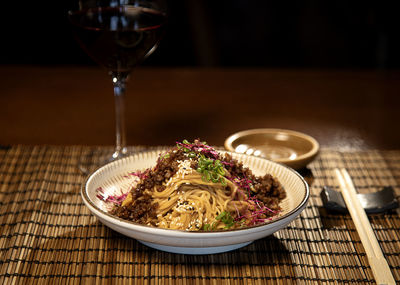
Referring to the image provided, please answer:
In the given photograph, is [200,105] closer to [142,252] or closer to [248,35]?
[142,252]

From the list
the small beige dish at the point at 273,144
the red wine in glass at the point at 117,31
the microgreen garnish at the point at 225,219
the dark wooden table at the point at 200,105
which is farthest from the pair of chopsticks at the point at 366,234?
the red wine in glass at the point at 117,31

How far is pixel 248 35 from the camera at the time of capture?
490cm

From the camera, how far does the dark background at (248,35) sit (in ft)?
14.4

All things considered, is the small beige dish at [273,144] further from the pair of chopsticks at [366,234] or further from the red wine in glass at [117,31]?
the red wine in glass at [117,31]

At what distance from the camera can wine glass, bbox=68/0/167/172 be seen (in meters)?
1.51

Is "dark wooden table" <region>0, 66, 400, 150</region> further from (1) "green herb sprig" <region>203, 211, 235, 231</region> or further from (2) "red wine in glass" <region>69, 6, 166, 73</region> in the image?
(1) "green herb sprig" <region>203, 211, 235, 231</region>

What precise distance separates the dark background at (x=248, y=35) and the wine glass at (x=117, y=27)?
2.93 m

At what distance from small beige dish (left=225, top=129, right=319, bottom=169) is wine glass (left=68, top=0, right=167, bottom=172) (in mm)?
441

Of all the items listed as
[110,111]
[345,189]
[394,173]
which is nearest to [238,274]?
[345,189]

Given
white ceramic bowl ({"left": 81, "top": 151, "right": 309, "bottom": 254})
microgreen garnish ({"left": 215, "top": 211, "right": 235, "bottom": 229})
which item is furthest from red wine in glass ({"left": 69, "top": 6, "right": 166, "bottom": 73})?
microgreen garnish ({"left": 215, "top": 211, "right": 235, "bottom": 229})

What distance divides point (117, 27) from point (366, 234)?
949mm

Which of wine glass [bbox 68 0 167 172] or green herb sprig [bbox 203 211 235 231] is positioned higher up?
wine glass [bbox 68 0 167 172]

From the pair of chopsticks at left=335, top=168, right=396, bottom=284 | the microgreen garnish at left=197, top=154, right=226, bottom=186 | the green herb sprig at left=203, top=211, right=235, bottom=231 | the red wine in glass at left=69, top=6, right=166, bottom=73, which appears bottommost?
the pair of chopsticks at left=335, top=168, right=396, bottom=284

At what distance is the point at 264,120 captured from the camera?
7.41 ft
